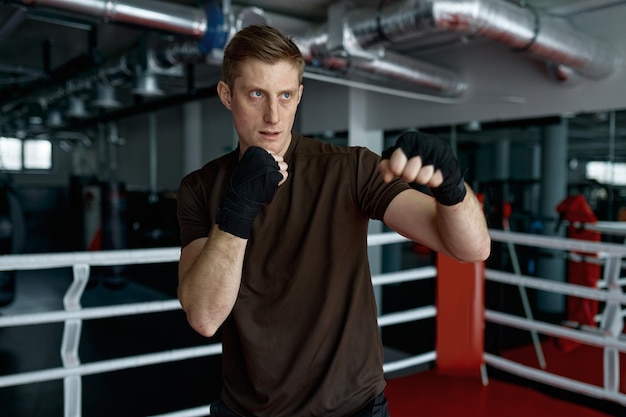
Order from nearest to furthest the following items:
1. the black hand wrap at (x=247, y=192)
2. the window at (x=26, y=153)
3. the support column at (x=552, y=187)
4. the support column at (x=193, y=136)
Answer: the black hand wrap at (x=247, y=192), the support column at (x=552, y=187), the support column at (x=193, y=136), the window at (x=26, y=153)

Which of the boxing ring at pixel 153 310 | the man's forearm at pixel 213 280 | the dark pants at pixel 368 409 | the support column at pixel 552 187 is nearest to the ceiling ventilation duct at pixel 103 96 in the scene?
the boxing ring at pixel 153 310

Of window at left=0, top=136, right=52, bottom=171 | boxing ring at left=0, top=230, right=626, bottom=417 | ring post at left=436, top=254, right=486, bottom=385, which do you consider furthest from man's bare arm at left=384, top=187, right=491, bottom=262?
window at left=0, top=136, right=52, bottom=171

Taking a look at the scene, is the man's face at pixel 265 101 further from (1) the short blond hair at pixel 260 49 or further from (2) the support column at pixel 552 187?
(2) the support column at pixel 552 187

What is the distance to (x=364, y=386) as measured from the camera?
1155mm

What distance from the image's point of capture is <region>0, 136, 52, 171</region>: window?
14.0m

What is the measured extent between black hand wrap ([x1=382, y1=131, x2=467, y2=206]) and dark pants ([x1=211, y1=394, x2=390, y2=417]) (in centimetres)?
49

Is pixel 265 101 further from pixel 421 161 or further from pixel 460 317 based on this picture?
pixel 460 317

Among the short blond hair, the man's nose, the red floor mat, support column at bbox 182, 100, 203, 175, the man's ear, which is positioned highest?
support column at bbox 182, 100, 203, 175

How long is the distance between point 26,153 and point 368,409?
15.2 meters

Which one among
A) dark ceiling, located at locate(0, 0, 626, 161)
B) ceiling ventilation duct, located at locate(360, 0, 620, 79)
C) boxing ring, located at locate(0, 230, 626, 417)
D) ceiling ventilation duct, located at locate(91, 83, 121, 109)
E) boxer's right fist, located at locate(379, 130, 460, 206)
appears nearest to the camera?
boxer's right fist, located at locate(379, 130, 460, 206)

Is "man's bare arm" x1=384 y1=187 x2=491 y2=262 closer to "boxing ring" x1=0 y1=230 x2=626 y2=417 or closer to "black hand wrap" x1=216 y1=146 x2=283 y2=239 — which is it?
"black hand wrap" x1=216 y1=146 x2=283 y2=239

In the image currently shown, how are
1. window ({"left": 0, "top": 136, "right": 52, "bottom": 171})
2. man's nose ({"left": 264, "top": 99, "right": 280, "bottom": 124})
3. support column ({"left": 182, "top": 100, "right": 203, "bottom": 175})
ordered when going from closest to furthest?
1. man's nose ({"left": 264, "top": 99, "right": 280, "bottom": 124})
2. support column ({"left": 182, "top": 100, "right": 203, "bottom": 175})
3. window ({"left": 0, "top": 136, "right": 52, "bottom": 171})

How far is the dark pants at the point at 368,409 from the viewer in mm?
1149

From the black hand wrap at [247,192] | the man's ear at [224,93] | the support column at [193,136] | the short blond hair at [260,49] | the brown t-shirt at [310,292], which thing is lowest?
the brown t-shirt at [310,292]
